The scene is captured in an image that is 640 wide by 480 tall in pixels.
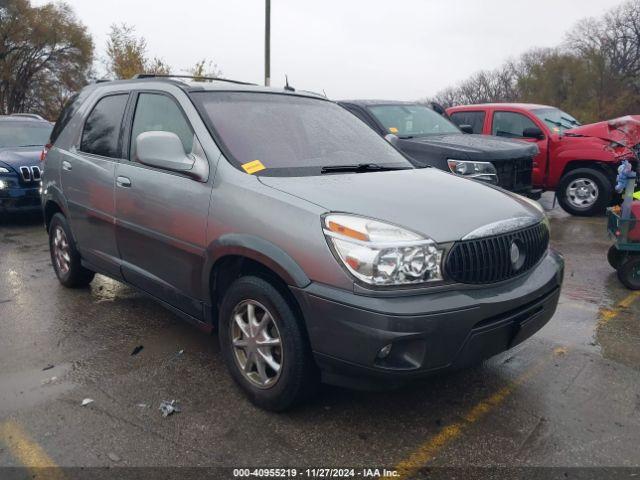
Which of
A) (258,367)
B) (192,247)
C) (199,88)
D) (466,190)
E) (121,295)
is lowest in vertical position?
(121,295)

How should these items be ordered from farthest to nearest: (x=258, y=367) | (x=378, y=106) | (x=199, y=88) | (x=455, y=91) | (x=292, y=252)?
1. (x=455, y=91)
2. (x=378, y=106)
3. (x=199, y=88)
4. (x=258, y=367)
5. (x=292, y=252)

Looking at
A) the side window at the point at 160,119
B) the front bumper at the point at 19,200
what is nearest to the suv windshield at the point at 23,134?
the front bumper at the point at 19,200

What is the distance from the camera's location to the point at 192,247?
128 inches

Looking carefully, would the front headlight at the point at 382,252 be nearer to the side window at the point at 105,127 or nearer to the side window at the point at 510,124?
the side window at the point at 105,127

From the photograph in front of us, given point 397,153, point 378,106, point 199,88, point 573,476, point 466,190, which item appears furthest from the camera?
point 378,106

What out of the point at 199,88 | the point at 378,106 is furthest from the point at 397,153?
the point at 378,106

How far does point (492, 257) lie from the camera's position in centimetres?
272

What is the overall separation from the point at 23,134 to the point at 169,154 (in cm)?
746

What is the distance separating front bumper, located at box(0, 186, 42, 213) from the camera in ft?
26.0

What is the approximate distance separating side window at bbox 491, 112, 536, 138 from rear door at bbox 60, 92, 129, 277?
6.91 metres

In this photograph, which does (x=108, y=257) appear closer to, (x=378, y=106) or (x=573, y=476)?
(x=573, y=476)

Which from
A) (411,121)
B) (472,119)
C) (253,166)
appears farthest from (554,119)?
(253,166)

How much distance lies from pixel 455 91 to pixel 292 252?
285 feet

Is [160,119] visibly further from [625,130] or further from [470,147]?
[625,130]
